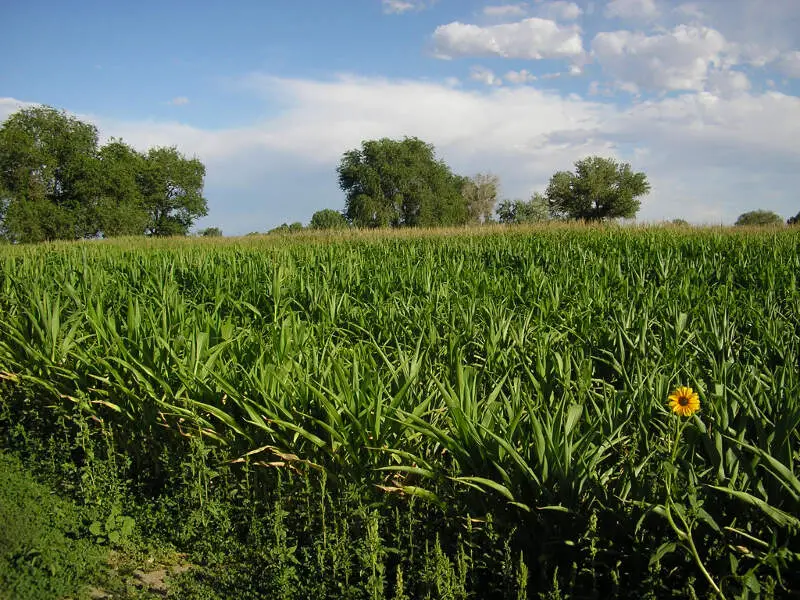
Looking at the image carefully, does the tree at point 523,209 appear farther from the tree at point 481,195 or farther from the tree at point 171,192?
the tree at point 171,192

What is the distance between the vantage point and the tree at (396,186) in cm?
6638

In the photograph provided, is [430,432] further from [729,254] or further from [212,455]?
[729,254]

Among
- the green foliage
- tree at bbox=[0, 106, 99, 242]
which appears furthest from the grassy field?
tree at bbox=[0, 106, 99, 242]

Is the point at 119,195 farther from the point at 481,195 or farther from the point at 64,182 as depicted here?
the point at 481,195

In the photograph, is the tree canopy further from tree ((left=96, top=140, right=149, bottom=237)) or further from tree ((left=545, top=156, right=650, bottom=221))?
tree ((left=545, top=156, right=650, bottom=221))

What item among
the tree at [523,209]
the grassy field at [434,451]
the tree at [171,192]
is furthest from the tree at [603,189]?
the grassy field at [434,451]

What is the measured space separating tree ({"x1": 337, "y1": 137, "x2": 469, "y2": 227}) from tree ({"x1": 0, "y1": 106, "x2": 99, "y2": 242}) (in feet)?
79.6

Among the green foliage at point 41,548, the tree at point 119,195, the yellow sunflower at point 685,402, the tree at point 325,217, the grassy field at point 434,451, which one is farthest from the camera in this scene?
the tree at point 325,217

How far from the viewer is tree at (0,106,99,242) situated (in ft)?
157

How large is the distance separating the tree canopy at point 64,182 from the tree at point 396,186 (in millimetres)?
19636

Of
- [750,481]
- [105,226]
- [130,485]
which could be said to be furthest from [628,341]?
[105,226]

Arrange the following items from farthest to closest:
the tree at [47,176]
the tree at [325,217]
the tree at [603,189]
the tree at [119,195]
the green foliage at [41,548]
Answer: the tree at [325,217], the tree at [603,189], the tree at [119,195], the tree at [47,176], the green foliage at [41,548]

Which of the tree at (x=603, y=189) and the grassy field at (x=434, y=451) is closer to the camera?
the grassy field at (x=434, y=451)

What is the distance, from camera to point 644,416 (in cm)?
339
